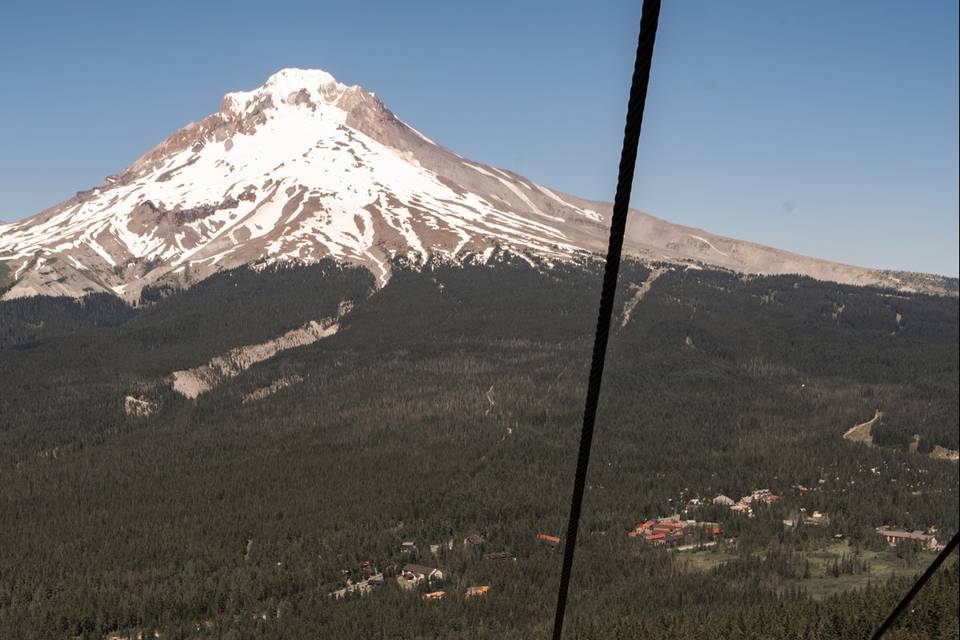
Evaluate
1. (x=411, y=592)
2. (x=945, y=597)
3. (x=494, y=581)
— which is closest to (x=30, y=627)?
(x=411, y=592)

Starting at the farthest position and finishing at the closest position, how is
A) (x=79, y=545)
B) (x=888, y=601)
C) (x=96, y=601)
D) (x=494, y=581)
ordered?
(x=79, y=545) < (x=494, y=581) < (x=96, y=601) < (x=888, y=601)

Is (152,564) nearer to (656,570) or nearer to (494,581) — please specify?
(494,581)

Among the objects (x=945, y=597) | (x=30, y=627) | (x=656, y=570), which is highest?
(x=945, y=597)

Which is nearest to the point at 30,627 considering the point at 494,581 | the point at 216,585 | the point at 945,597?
the point at 216,585

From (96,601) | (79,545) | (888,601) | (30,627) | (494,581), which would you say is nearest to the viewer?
(888,601)

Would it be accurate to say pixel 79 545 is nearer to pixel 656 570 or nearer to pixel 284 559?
pixel 284 559

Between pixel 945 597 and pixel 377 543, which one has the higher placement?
pixel 945 597

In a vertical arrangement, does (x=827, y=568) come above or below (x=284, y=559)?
above

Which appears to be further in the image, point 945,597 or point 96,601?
point 96,601

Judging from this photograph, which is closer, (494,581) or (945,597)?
(945,597)
